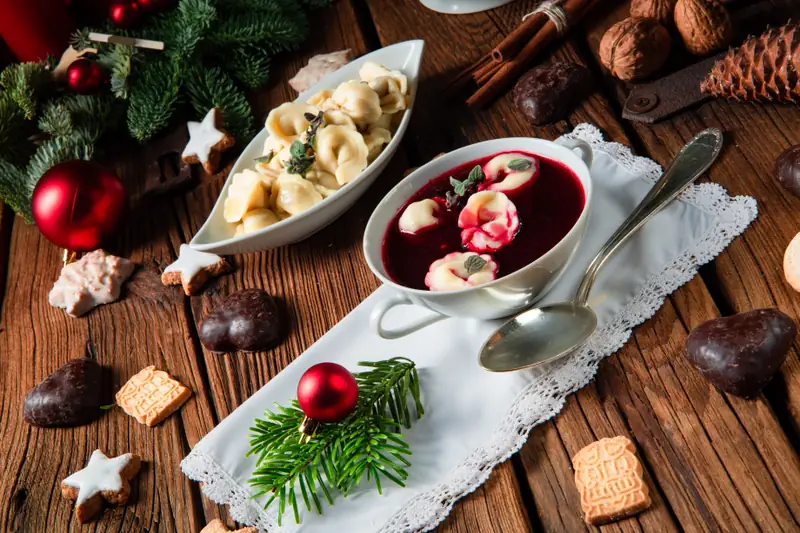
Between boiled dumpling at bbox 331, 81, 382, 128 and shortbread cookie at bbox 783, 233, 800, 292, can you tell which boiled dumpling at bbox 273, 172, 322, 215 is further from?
shortbread cookie at bbox 783, 233, 800, 292

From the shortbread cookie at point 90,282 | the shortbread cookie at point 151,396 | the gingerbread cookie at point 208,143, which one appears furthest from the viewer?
the gingerbread cookie at point 208,143

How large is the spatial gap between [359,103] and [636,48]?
1.73 ft

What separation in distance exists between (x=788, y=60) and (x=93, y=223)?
1.34 meters

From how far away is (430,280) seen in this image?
112 centimetres

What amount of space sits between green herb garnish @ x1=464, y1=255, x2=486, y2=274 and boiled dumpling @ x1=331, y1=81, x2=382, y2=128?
49 cm

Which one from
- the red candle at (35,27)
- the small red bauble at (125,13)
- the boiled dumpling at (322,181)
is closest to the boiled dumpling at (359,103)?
the boiled dumpling at (322,181)

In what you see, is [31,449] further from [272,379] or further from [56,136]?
[56,136]

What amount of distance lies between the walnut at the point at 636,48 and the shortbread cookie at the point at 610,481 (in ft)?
2.49

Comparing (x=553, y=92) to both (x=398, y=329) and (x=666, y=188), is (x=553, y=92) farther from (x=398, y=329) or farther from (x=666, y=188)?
(x=398, y=329)

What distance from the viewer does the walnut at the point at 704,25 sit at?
55.0 inches

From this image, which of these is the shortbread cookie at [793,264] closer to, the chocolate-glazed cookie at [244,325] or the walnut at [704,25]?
the walnut at [704,25]

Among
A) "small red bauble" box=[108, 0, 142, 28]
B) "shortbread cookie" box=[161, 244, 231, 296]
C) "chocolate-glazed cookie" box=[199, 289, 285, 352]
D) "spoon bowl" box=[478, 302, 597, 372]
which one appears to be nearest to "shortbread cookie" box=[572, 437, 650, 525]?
"spoon bowl" box=[478, 302, 597, 372]

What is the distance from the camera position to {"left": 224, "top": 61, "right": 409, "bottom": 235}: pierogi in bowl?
140cm

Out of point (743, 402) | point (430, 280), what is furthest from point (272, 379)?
point (743, 402)
